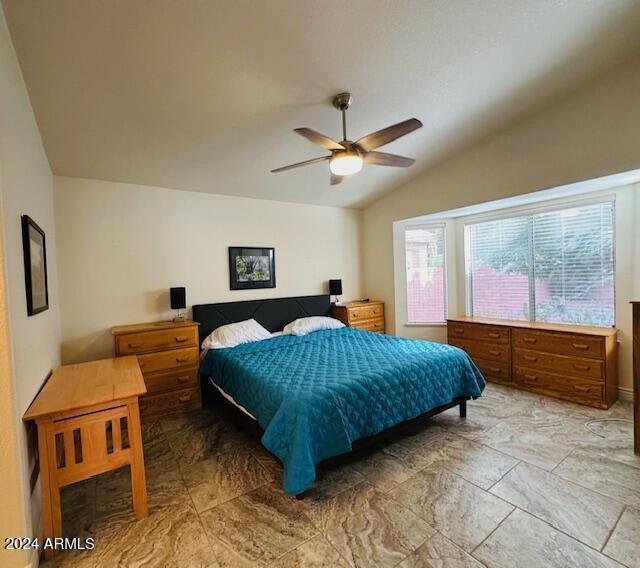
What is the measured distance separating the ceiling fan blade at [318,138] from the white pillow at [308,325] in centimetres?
239

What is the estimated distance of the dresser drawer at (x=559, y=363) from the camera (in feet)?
10.3

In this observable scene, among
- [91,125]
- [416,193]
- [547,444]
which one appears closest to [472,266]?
[416,193]

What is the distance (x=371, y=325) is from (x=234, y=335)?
2.32 m

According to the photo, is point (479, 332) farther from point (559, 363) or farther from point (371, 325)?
point (371, 325)

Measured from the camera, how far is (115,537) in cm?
175

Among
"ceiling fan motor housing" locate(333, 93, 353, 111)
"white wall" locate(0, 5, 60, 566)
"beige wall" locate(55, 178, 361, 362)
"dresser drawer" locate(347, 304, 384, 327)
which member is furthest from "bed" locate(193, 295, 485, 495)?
"ceiling fan motor housing" locate(333, 93, 353, 111)

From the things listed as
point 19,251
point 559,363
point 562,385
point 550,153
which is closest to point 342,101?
point 550,153

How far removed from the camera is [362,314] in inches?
194

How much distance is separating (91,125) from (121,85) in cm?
59

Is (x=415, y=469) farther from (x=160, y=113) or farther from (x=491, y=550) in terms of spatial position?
(x=160, y=113)

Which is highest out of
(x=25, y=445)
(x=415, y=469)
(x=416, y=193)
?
(x=416, y=193)

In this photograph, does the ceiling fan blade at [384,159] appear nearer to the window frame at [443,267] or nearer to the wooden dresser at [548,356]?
the window frame at [443,267]

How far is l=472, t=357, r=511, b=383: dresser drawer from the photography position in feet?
12.6

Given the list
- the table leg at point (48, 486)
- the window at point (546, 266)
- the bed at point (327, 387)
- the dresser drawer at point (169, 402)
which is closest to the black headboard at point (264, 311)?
the bed at point (327, 387)
